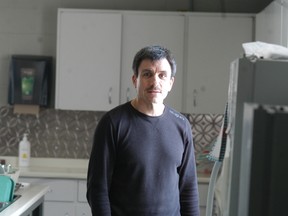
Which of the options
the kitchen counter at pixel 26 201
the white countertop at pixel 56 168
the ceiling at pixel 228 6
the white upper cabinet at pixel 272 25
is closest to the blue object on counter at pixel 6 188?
the kitchen counter at pixel 26 201

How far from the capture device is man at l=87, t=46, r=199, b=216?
1.65 m

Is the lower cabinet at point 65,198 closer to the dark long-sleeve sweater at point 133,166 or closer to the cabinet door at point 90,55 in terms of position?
the cabinet door at point 90,55

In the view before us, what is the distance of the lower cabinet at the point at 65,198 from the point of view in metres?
3.30

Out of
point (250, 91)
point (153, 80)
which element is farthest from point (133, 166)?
point (250, 91)

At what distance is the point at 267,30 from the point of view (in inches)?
117

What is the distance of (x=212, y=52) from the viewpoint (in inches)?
134

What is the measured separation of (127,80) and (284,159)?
9.04ft

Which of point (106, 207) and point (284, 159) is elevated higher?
point (284, 159)

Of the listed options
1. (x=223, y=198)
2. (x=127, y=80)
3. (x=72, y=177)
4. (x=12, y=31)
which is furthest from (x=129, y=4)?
(x=223, y=198)

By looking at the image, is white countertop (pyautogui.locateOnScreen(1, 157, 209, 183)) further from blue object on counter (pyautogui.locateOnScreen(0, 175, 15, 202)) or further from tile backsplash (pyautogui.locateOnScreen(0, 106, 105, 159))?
blue object on counter (pyautogui.locateOnScreen(0, 175, 15, 202))

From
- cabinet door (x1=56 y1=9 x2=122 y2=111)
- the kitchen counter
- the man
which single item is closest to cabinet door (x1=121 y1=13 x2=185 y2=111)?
cabinet door (x1=56 y1=9 x2=122 y2=111)

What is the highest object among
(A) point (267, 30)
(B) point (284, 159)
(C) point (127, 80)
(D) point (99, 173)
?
(A) point (267, 30)

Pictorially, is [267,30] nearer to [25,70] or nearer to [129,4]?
[129,4]

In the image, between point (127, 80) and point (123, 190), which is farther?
point (127, 80)
